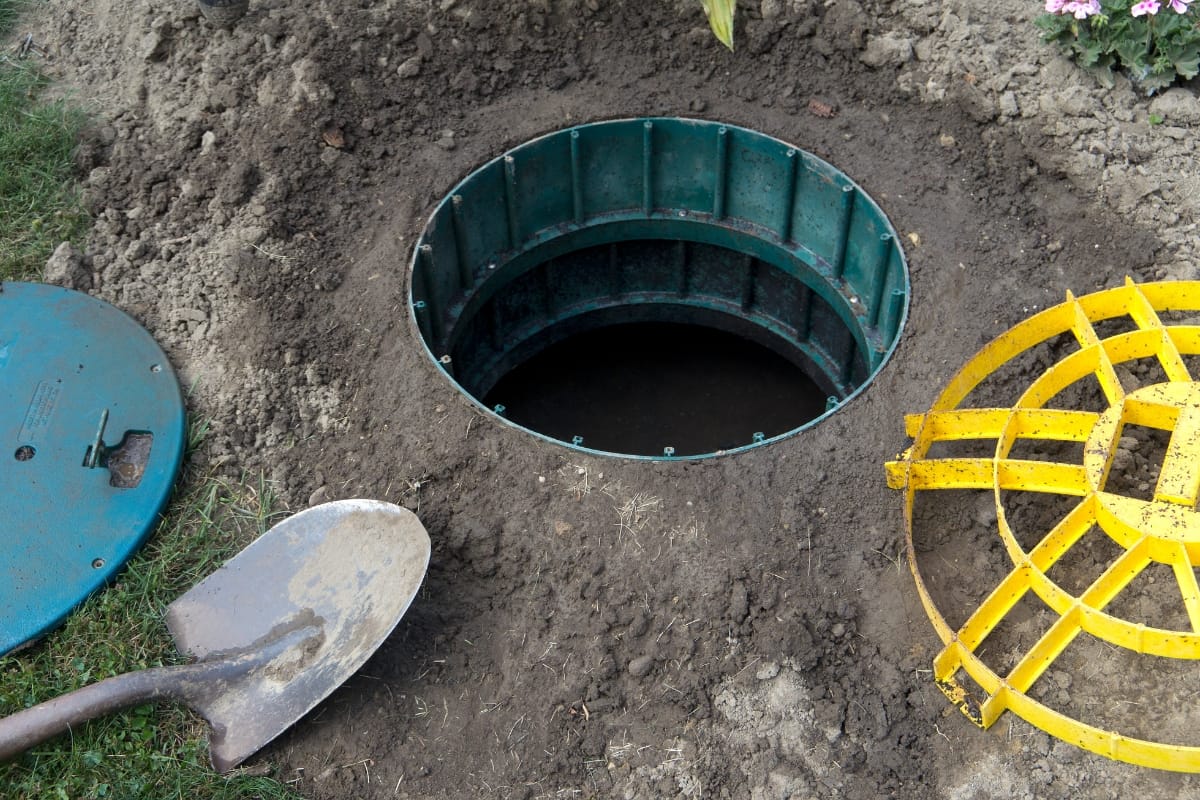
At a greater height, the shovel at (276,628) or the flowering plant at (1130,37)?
the flowering plant at (1130,37)

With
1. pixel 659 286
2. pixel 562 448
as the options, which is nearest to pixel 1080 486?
pixel 562 448

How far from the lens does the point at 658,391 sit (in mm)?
6965

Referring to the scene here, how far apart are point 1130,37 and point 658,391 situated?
3.09 m

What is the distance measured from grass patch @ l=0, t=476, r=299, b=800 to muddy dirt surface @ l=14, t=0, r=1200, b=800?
20cm

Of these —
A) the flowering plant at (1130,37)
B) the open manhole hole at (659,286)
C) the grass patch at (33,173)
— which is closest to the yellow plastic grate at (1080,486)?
the open manhole hole at (659,286)

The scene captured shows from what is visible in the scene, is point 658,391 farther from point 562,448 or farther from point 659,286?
point 562,448

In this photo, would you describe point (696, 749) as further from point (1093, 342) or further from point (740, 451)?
point (1093, 342)

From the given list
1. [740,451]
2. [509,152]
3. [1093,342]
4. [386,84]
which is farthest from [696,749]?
[386,84]

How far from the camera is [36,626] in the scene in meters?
3.99

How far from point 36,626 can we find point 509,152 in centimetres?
292

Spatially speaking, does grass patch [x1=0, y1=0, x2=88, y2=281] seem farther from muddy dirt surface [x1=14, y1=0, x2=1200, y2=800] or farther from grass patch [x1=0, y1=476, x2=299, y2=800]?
grass patch [x1=0, y1=476, x2=299, y2=800]

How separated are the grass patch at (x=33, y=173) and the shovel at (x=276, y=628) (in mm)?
1947

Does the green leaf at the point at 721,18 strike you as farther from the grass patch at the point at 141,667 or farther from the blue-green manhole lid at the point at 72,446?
the blue-green manhole lid at the point at 72,446

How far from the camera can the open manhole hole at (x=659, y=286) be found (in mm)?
5566
